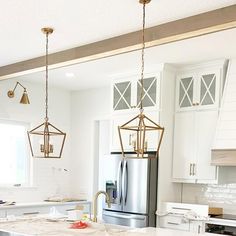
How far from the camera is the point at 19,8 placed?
3354 millimetres

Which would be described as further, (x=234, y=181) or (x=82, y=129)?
(x=82, y=129)

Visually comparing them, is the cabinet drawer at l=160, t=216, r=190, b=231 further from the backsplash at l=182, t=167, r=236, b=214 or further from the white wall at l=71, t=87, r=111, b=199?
the white wall at l=71, t=87, r=111, b=199

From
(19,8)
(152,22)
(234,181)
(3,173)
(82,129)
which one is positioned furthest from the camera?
(82,129)

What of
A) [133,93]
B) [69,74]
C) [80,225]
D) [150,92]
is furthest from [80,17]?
[69,74]

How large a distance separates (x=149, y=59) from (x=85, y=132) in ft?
7.91

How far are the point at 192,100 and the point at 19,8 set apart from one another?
265 centimetres

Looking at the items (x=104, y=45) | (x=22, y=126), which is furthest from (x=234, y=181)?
(x=22, y=126)

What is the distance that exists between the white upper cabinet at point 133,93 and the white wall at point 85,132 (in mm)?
910

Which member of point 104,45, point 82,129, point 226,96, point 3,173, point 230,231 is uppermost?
point 104,45

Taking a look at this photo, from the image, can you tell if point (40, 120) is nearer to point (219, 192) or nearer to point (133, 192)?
point (133, 192)

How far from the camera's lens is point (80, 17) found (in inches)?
A: 139

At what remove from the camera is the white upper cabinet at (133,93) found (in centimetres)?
525

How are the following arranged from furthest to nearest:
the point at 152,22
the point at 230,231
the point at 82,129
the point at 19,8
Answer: the point at 82,129
the point at 230,231
the point at 152,22
the point at 19,8

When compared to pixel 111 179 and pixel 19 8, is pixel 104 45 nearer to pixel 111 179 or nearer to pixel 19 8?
pixel 19 8
